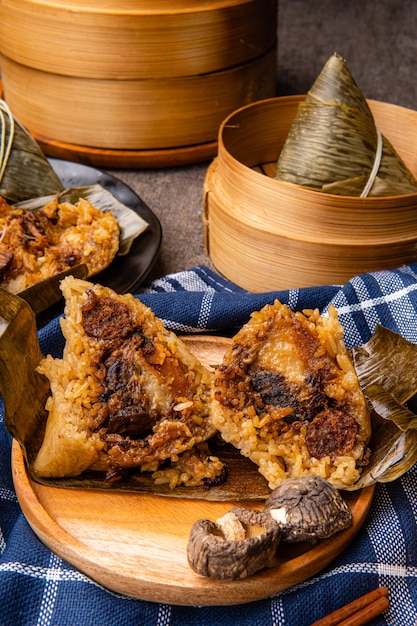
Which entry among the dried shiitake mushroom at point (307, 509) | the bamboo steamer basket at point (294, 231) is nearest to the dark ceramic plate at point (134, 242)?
the bamboo steamer basket at point (294, 231)

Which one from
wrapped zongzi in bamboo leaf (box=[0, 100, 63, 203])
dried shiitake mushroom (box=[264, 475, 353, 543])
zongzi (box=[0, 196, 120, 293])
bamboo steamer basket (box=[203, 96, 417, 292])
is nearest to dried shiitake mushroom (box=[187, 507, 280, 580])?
dried shiitake mushroom (box=[264, 475, 353, 543])

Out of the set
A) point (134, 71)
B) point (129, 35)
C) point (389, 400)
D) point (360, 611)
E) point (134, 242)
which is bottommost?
point (360, 611)

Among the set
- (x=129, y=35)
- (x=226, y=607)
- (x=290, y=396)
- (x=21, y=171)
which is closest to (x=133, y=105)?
(x=129, y=35)

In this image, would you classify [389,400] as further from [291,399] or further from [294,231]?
[294,231]

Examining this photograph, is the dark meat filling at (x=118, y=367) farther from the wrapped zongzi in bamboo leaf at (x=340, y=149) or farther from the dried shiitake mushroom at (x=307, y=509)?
the wrapped zongzi in bamboo leaf at (x=340, y=149)

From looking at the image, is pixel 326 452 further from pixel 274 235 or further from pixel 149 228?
pixel 149 228
